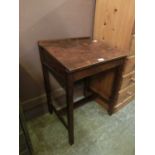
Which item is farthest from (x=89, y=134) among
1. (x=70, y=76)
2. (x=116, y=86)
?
(x=70, y=76)

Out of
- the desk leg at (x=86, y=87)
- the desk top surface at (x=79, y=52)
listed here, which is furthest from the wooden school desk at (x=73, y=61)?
the desk leg at (x=86, y=87)

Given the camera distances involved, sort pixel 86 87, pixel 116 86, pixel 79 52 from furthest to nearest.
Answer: pixel 86 87 < pixel 116 86 < pixel 79 52

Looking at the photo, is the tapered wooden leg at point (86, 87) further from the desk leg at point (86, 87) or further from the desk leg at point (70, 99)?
the desk leg at point (70, 99)

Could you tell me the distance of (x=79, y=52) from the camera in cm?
112

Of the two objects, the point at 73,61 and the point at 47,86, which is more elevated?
the point at 73,61

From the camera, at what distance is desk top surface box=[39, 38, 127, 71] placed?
3.24 feet

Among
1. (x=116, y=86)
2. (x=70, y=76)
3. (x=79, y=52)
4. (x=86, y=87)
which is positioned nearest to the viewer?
(x=70, y=76)

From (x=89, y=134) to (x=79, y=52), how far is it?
73 centimetres

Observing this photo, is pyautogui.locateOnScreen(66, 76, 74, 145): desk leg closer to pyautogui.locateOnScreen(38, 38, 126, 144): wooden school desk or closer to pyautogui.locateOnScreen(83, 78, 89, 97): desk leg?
pyautogui.locateOnScreen(38, 38, 126, 144): wooden school desk

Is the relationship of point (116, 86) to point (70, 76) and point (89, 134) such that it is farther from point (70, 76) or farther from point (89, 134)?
point (70, 76)

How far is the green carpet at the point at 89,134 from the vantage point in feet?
4.11

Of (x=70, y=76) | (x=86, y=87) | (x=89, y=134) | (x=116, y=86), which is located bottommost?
(x=89, y=134)

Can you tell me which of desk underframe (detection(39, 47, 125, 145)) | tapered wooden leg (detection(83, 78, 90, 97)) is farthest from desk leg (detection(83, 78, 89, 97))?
desk underframe (detection(39, 47, 125, 145))

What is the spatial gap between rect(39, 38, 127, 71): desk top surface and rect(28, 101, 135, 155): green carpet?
69cm
